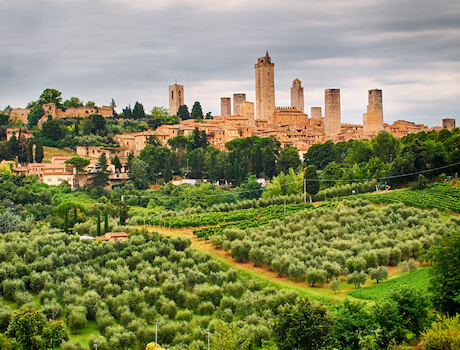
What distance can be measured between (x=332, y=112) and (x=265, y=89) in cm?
784

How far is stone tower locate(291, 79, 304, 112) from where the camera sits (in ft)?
265

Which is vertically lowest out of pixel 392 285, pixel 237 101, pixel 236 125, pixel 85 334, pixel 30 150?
pixel 85 334

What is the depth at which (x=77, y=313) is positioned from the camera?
20844 millimetres

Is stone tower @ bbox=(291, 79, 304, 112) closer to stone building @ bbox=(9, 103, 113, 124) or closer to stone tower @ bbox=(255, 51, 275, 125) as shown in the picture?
stone tower @ bbox=(255, 51, 275, 125)

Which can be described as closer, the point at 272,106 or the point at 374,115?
the point at 374,115

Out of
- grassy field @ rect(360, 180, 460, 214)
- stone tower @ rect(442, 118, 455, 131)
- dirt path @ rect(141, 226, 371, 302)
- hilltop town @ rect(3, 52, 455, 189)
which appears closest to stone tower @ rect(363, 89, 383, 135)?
hilltop town @ rect(3, 52, 455, 189)

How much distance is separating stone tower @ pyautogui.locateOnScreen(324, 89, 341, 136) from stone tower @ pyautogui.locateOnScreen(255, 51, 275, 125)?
19.9 feet

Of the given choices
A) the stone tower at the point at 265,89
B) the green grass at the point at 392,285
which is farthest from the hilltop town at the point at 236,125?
the green grass at the point at 392,285

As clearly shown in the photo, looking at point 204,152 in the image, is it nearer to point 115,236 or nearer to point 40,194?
point 40,194

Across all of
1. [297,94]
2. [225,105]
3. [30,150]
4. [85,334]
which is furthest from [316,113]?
[85,334]

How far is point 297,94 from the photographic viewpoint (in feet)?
266

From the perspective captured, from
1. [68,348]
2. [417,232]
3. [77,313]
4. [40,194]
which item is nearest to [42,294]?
[77,313]

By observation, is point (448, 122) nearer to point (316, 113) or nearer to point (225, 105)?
point (316, 113)

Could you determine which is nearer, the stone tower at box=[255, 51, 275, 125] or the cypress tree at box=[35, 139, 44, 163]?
the cypress tree at box=[35, 139, 44, 163]
